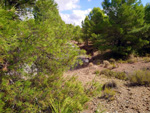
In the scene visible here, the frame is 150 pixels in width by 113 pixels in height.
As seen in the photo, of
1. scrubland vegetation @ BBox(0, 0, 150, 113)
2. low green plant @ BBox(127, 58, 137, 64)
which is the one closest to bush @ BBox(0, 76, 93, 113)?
scrubland vegetation @ BBox(0, 0, 150, 113)

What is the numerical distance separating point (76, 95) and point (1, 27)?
203 centimetres

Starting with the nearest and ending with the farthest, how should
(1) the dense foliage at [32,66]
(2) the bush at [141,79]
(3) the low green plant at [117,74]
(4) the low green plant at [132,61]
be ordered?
(1) the dense foliage at [32,66]
(2) the bush at [141,79]
(3) the low green plant at [117,74]
(4) the low green plant at [132,61]

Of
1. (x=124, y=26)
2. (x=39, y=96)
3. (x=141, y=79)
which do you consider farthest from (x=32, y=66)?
(x=124, y=26)

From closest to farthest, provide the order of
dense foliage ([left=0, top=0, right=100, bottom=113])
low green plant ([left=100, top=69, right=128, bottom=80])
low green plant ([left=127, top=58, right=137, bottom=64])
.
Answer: dense foliage ([left=0, top=0, right=100, bottom=113]) → low green plant ([left=100, top=69, right=128, bottom=80]) → low green plant ([left=127, top=58, right=137, bottom=64])

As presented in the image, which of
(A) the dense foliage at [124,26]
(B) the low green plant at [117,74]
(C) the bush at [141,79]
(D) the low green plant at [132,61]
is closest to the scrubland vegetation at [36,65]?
(C) the bush at [141,79]

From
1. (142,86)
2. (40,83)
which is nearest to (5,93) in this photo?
(40,83)

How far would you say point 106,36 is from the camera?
437 inches

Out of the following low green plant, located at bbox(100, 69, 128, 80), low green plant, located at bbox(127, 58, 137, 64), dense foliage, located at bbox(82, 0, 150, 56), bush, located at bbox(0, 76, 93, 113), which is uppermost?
dense foliage, located at bbox(82, 0, 150, 56)

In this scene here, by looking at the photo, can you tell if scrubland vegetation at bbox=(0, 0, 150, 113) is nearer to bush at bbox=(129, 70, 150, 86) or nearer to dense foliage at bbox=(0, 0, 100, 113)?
dense foliage at bbox=(0, 0, 100, 113)

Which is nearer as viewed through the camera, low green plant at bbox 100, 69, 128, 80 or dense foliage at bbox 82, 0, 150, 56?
low green plant at bbox 100, 69, 128, 80

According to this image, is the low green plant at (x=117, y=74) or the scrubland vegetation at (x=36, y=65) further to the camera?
the low green plant at (x=117, y=74)

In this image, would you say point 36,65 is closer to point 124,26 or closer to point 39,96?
point 39,96

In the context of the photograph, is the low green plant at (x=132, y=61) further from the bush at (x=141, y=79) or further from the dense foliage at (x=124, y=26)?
the bush at (x=141, y=79)

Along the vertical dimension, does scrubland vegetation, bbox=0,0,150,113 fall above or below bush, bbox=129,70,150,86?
above
